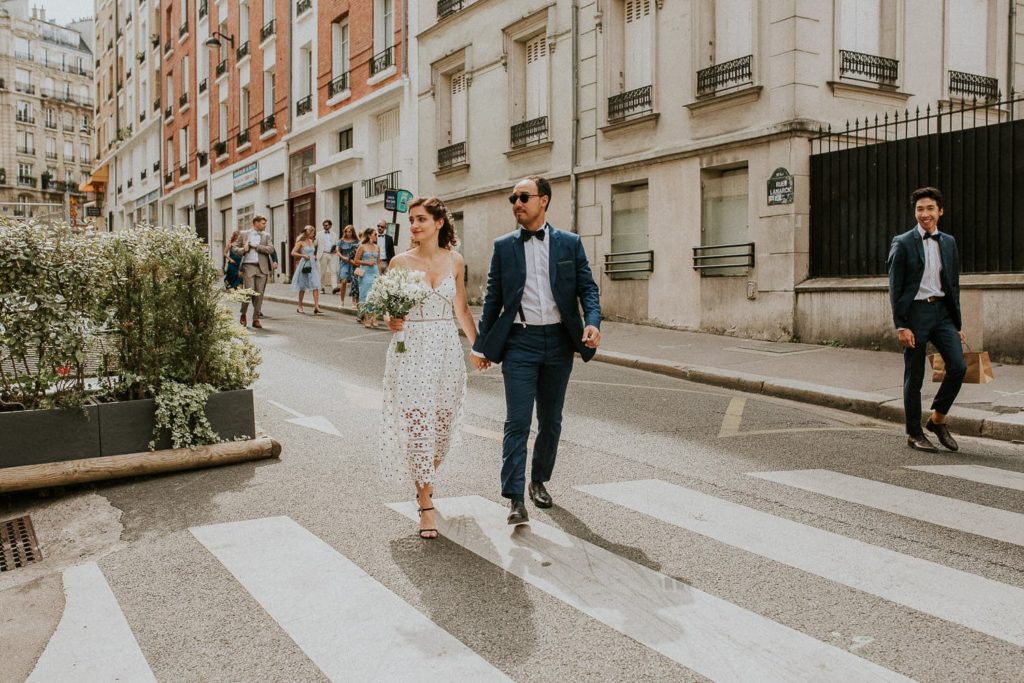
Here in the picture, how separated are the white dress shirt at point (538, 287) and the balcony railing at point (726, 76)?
9.59m

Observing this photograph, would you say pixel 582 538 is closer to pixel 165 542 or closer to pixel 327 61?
pixel 165 542

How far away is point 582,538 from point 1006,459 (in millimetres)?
3738

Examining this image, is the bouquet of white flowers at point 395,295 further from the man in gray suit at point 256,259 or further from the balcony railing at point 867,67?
the man in gray suit at point 256,259

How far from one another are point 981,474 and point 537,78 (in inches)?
558

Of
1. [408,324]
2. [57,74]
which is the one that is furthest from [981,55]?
[57,74]

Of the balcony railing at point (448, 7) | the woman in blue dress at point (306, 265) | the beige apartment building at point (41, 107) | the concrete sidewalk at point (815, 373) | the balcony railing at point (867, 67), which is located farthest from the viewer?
the beige apartment building at point (41, 107)

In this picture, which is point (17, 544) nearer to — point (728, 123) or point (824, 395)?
point (824, 395)

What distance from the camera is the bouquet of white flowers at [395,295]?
4.50 m

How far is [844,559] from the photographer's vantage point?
4.10 meters

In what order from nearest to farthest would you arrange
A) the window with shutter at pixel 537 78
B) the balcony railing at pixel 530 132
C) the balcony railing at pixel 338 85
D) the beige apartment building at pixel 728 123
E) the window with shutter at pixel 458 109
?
the beige apartment building at pixel 728 123
the balcony railing at pixel 530 132
the window with shutter at pixel 537 78
the window with shutter at pixel 458 109
the balcony railing at pixel 338 85

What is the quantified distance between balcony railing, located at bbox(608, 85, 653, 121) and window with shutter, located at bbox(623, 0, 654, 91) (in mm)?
246

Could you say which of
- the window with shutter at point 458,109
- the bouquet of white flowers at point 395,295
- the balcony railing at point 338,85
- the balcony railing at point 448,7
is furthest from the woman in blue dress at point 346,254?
the bouquet of white flowers at point 395,295

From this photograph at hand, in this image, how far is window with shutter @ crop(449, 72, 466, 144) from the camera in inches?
824

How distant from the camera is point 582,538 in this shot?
14.6 feet
